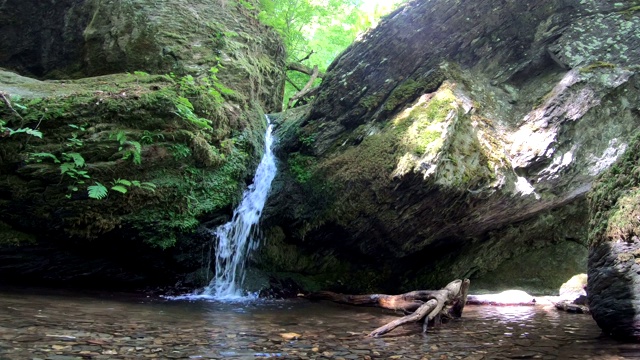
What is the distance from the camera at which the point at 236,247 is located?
7898 mm

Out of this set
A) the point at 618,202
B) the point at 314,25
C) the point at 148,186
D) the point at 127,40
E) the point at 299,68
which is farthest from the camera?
the point at 314,25

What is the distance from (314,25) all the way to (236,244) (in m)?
13.5

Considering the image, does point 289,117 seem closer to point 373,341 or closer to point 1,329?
point 373,341

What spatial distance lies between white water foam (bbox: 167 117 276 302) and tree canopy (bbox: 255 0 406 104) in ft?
24.3

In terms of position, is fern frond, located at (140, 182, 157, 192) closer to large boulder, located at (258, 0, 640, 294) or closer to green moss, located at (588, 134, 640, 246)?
large boulder, located at (258, 0, 640, 294)

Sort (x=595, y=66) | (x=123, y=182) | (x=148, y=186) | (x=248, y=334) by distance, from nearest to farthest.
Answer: (x=248, y=334) < (x=123, y=182) < (x=148, y=186) < (x=595, y=66)

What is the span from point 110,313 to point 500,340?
13.9ft

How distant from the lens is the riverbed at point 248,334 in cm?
328

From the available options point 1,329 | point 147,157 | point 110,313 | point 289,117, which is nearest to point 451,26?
point 289,117

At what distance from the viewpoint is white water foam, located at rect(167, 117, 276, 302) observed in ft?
24.5

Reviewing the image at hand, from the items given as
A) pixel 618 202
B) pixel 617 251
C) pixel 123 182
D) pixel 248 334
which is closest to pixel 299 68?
pixel 123 182

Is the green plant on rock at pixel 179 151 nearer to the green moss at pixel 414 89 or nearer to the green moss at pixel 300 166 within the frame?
the green moss at pixel 300 166

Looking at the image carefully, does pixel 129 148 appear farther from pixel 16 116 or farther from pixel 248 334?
pixel 248 334

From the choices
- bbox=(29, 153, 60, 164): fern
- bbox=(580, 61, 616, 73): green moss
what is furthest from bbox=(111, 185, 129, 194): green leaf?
bbox=(580, 61, 616, 73): green moss
